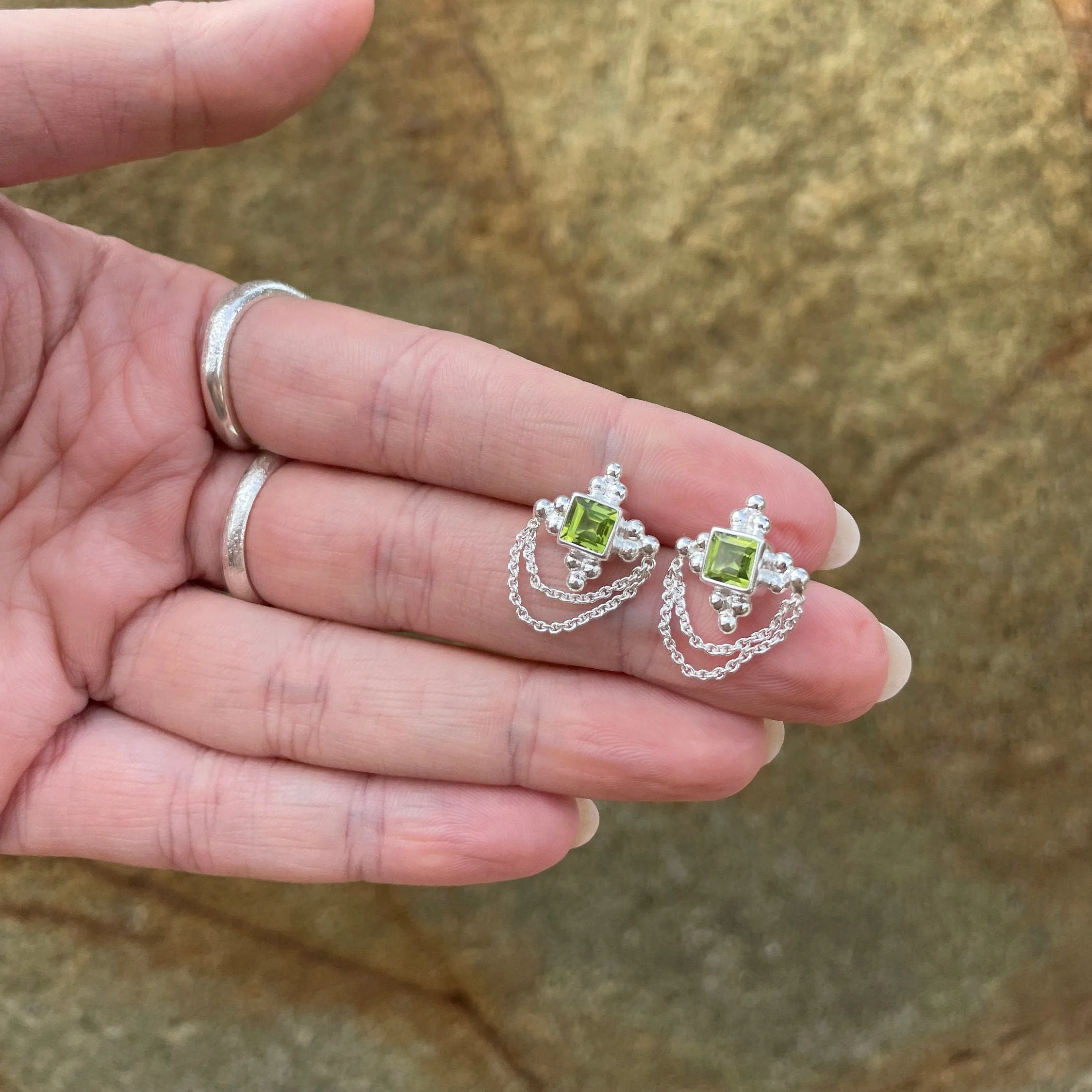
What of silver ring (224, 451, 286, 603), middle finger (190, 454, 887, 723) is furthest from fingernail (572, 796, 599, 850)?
silver ring (224, 451, 286, 603)

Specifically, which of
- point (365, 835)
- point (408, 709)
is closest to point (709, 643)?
point (408, 709)

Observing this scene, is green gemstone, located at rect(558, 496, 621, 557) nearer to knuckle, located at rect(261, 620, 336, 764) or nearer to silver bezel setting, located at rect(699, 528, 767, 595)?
silver bezel setting, located at rect(699, 528, 767, 595)

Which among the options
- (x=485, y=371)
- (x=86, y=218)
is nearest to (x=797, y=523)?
(x=485, y=371)

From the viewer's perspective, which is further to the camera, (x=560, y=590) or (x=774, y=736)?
(x=774, y=736)

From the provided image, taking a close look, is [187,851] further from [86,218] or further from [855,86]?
[855,86]

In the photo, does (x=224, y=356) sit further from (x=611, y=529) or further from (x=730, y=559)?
(x=730, y=559)

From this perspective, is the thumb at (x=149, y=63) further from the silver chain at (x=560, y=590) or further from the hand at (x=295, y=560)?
the silver chain at (x=560, y=590)
